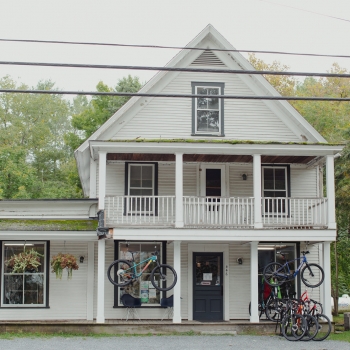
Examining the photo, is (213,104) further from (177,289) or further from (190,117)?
(177,289)

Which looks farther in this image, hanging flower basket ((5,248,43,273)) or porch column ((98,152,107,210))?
hanging flower basket ((5,248,43,273))

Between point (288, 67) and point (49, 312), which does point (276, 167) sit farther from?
point (288, 67)

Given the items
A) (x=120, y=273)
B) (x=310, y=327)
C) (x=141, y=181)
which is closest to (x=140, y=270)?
(x=120, y=273)

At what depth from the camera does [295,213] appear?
70.8 feet

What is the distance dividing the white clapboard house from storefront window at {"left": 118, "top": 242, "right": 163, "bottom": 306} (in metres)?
0.03

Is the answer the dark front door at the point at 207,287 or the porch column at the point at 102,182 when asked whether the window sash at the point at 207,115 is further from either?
the dark front door at the point at 207,287

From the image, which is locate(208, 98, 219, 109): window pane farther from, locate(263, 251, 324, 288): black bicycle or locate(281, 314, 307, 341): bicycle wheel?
locate(281, 314, 307, 341): bicycle wheel

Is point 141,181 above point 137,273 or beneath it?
above

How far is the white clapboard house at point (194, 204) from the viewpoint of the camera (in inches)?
772

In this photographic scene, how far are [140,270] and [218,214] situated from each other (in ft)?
9.99

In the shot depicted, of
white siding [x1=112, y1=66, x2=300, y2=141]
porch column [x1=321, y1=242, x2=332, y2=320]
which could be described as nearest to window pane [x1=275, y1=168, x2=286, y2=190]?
white siding [x1=112, y1=66, x2=300, y2=141]

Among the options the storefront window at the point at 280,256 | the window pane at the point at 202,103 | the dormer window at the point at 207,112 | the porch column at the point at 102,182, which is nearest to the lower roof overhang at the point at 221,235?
the porch column at the point at 102,182

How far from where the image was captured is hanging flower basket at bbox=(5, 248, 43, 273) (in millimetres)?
20281

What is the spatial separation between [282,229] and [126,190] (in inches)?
206
